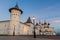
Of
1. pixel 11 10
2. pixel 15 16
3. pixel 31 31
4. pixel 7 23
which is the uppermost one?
pixel 11 10

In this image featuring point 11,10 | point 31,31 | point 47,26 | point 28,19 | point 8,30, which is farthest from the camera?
point 47,26

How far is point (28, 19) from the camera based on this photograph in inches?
3300

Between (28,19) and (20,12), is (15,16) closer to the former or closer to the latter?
(20,12)

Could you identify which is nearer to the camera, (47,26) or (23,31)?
(23,31)

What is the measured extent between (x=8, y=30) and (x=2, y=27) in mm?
4238

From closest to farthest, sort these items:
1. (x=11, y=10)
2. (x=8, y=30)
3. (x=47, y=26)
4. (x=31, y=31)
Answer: (x=8, y=30) → (x=11, y=10) → (x=31, y=31) → (x=47, y=26)

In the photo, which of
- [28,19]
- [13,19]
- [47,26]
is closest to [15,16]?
[13,19]

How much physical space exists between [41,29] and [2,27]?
136ft

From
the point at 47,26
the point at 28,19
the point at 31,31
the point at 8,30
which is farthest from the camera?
the point at 47,26

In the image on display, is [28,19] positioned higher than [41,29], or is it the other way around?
[28,19]

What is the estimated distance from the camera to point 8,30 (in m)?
54.1

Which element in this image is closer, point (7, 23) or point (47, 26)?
point (7, 23)

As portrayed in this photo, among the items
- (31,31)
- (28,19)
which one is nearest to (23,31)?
(31,31)

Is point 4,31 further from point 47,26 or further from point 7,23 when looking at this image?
point 47,26
